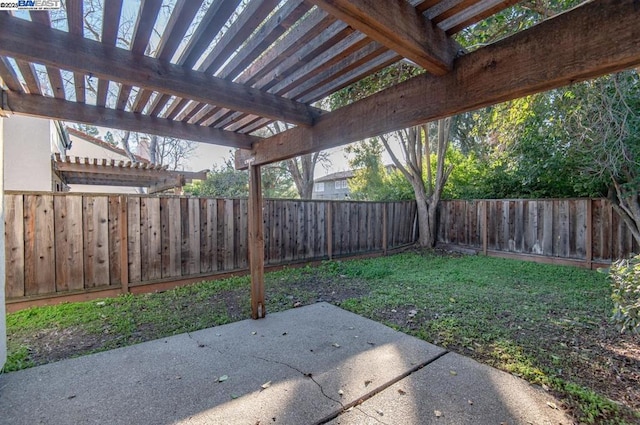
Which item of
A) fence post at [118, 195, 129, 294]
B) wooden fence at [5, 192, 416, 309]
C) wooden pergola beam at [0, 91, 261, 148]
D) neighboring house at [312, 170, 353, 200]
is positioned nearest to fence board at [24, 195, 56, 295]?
wooden fence at [5, 192, 416, 309]

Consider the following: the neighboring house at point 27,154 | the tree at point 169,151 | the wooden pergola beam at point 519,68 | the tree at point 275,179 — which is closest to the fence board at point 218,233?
the neighboring house at point 27,154

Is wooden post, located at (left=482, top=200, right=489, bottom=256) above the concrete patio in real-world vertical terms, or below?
above

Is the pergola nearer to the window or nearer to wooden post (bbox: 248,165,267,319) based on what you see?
wooden post (bbox: 248,165,267,319)

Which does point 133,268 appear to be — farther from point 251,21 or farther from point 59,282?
point 251,21

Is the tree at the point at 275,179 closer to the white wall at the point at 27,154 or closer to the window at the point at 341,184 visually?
the window at the point at 341,184

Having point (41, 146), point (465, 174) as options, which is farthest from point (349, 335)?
point (465, 174)

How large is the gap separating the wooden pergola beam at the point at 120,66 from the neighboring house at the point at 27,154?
4.45 m

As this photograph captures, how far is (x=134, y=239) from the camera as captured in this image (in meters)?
4.60

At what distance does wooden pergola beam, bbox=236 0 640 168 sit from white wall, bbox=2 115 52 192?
558 centimetres

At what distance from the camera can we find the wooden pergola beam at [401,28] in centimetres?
127

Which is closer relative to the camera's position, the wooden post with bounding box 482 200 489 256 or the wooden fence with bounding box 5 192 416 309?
the wooden fence with bounding box 5 192 416 309

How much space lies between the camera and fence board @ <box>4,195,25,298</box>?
3676mm

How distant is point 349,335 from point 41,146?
5998 millimetres

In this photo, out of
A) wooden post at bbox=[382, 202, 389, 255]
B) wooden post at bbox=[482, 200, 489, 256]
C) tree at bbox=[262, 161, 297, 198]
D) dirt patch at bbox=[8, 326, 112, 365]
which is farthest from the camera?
tree at bbox=[262, 161, 297, 198]
